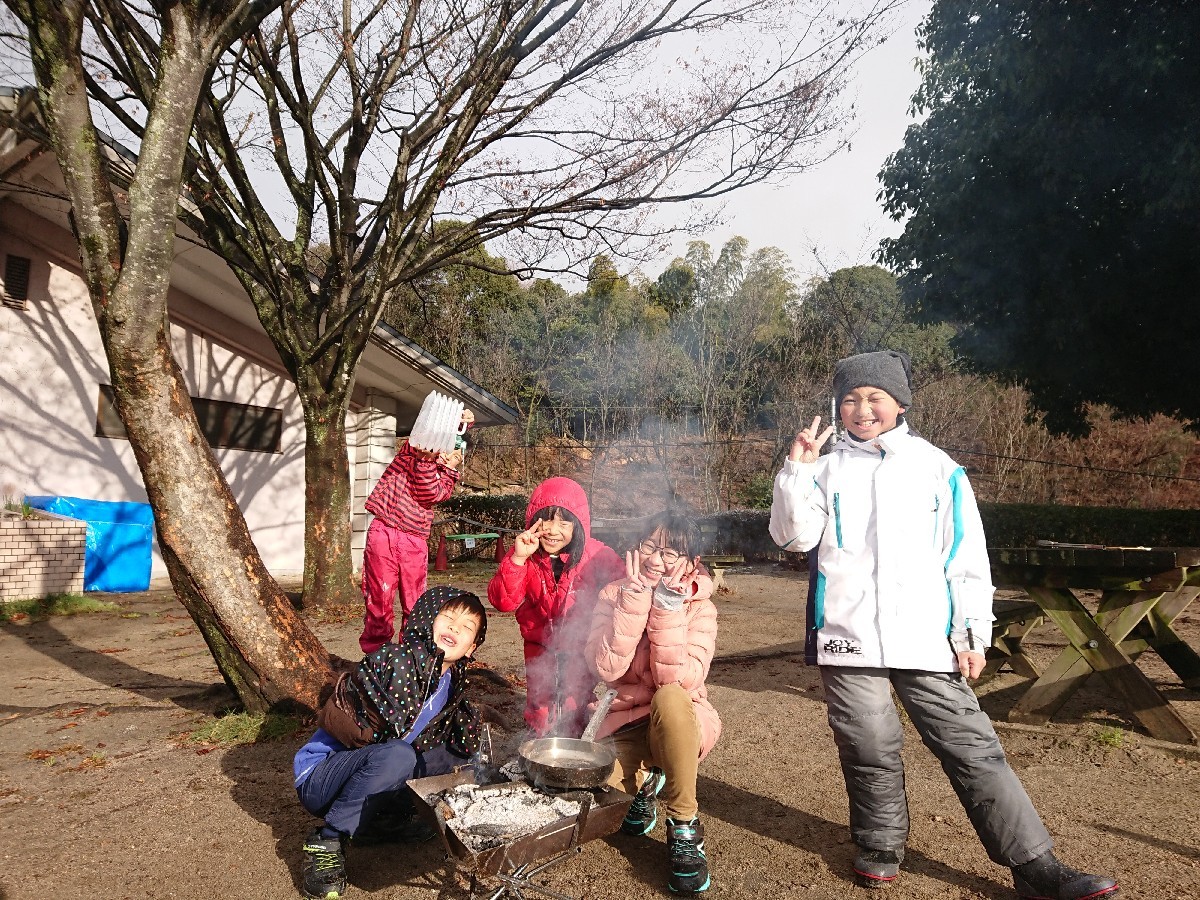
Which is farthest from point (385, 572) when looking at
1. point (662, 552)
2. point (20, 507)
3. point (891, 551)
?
point (20, 507)

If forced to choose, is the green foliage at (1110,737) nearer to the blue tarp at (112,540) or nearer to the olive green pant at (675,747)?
the olive green pant at (675,747)

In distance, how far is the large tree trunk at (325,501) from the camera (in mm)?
8656

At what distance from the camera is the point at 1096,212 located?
9914 mm

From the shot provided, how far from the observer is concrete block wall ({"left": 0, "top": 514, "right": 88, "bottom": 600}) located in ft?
28.6

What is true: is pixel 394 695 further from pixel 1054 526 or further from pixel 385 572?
pixel 1054 526

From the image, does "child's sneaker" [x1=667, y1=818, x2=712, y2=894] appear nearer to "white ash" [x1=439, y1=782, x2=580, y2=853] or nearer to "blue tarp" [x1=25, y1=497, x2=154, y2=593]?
"white ash" [x1=439, y1=782, x2=580, y2=853]

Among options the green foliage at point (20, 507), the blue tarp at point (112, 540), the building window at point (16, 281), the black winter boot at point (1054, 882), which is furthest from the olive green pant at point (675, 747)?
the building window at point (16, 281)

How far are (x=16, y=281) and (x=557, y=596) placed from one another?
377 inches

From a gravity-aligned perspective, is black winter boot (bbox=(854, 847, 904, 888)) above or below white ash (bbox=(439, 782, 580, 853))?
below

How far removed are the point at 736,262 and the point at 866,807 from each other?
20291 mm

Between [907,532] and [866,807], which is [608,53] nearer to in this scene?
[907,532]

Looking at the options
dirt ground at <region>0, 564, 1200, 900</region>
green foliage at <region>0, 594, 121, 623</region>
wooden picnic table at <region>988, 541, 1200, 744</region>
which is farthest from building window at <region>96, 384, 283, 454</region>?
wooden picnic table at <region>988, 541, 1200, 744</region>

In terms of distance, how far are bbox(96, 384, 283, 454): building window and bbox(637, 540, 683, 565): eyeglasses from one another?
9.34m

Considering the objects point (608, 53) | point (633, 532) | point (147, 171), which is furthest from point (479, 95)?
point (633, 532)
